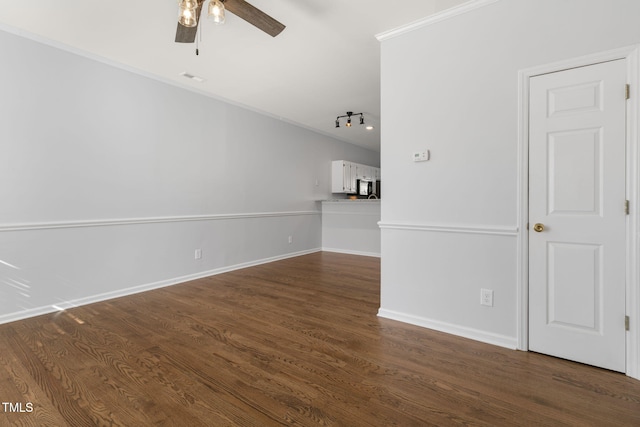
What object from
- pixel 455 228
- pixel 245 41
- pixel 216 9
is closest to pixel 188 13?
pixel 216 9

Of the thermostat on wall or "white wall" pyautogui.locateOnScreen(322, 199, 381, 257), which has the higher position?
the thermostat on wall

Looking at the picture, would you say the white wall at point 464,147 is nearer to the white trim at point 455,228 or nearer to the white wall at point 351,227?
the white trim at point 455,228

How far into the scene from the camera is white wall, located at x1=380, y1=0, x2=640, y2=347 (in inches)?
82.3

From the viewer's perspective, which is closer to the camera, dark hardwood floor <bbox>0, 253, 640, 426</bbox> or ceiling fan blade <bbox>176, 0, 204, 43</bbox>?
dark hardwood floor <bbox>0, 253, 640, 426</bbox>

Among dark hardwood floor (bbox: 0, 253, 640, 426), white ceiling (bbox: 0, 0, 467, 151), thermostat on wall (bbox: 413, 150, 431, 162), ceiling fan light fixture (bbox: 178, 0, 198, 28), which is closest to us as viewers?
dark hardwood floor (bbox: 0, 253, 640, 426)

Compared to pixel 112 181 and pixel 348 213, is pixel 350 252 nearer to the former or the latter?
pixel 348 213

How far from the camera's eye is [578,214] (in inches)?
79.0

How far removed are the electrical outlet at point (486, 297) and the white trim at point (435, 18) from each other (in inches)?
88.1

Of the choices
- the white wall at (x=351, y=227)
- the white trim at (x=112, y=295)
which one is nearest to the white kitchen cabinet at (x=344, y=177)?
the white wall at (x=351, y=227)

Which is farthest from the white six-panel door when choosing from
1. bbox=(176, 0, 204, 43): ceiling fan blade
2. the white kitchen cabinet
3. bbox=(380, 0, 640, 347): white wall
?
the white kitchen cabinet

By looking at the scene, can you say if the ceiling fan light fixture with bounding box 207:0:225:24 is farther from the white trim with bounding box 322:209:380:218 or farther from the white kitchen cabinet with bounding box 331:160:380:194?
the white kitchen cabinet with bounding box 331:160:380:194

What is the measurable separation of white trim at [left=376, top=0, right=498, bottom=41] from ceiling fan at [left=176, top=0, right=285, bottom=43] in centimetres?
112

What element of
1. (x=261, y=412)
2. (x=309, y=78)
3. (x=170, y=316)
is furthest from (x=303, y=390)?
(x=309, y=78)

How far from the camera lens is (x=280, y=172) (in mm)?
5625
